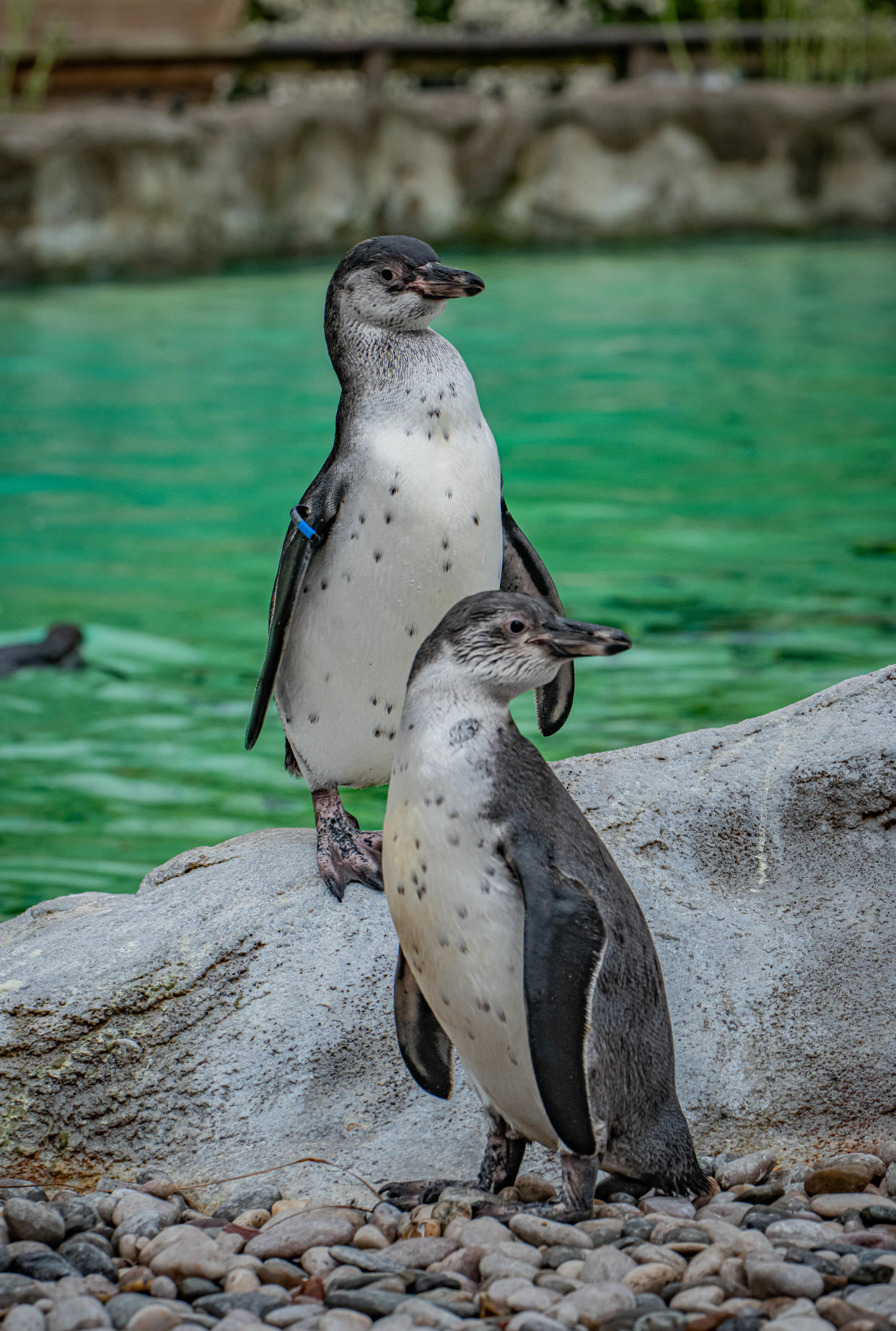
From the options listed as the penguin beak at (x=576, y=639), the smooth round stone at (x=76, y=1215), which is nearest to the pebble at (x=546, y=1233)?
the smooth round stone at (x=76, y=1215)

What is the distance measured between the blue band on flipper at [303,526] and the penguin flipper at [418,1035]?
0.78 m

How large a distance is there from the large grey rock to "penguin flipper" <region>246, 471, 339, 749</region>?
1.31 ft

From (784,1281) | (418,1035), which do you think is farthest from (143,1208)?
(784,1281)

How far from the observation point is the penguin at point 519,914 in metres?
2.04

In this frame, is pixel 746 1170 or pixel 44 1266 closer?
pixel 44 1266

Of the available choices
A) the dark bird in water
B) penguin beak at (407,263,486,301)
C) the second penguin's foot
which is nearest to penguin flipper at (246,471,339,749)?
the second penguin's foot

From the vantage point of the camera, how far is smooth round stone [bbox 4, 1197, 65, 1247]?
2.20m

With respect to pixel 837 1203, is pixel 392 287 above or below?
above

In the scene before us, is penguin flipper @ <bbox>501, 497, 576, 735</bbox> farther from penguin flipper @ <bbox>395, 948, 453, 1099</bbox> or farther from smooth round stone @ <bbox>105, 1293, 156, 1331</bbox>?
smooth round stone @ <bbox>105, 1293, 156, 1331</bbox>

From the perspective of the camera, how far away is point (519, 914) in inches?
83.6

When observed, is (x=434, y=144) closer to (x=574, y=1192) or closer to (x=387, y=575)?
(x=387, y=575)

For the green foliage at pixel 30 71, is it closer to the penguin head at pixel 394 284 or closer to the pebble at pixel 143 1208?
the penguin head at pixel 394 284

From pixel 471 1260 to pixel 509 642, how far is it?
812mm

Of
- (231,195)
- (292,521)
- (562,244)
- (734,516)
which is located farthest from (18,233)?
(292,521)
